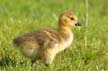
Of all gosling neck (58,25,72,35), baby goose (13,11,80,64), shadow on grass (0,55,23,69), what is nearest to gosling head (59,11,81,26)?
gosling neck (58,25,72,35)

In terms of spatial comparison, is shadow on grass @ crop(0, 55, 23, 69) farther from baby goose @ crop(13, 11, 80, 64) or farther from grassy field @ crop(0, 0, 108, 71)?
baby goose @ crop(13, 11, 80, 64)

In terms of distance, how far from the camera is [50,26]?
31.3ft

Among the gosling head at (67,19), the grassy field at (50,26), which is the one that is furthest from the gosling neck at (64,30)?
the grassy field at (50,26)

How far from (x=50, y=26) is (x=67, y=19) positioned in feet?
8.40

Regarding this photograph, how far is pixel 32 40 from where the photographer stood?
6.54m

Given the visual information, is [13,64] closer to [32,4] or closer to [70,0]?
[32,4]

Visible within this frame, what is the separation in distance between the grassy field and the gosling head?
49 centimetres


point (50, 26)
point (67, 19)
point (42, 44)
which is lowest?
point (50, 26)

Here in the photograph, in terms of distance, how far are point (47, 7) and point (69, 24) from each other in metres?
5.94

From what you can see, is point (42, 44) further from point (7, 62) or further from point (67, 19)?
point (67, 19)

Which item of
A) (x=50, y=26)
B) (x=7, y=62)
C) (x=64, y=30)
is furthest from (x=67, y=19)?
(x=50, y=26)

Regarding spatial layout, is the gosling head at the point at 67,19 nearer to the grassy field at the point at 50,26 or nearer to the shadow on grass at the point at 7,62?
the grassy field at the point at 50,26

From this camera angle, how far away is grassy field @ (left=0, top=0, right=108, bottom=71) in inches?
262

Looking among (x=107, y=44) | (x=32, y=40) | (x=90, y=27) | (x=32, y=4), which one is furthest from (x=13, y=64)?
(x=32, y=4)
